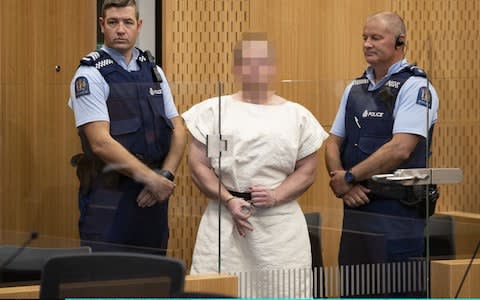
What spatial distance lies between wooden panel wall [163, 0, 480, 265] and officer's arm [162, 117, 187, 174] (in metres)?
0.74

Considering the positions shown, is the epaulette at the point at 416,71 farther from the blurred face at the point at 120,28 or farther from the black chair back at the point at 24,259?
the black chair back at the point at 24,259

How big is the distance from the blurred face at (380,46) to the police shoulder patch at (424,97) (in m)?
0.19

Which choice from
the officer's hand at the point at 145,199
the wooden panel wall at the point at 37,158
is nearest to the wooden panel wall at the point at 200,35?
the officer's hand at the point at 145,199

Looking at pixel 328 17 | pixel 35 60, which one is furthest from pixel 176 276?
pixel 328 17

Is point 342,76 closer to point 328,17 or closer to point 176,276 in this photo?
point 328,17

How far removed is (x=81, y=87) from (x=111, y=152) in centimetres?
31

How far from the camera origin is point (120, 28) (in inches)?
236

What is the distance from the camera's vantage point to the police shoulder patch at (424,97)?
20.1 ft

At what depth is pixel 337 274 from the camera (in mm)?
6105

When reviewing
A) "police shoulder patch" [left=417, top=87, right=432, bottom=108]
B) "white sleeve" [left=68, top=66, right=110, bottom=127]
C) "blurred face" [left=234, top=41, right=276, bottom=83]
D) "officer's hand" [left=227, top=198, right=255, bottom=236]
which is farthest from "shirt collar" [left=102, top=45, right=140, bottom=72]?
"police shoulder patch" [left=417, top=87, right=432, bottom=108]

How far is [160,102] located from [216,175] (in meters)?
0.41

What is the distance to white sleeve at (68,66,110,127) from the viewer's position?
569 cm

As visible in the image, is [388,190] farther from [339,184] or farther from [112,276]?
[112,276]

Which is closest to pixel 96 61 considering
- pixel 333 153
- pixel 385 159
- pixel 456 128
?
pixel 333 153
